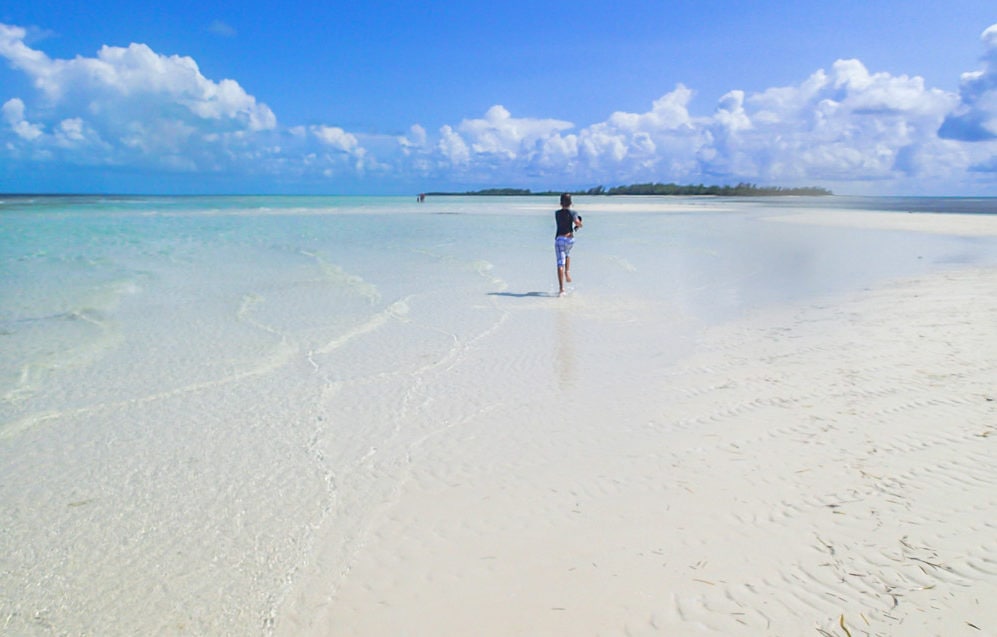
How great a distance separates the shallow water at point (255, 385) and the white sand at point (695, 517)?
13.7 inches

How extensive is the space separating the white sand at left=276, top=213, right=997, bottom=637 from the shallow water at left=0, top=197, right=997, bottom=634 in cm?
35

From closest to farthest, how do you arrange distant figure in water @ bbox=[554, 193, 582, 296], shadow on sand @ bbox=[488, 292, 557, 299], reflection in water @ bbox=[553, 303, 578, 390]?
reflection in water @ bbox=[553, 303, 578, 390] < shadow on sand @ bbox=[488, 292, 557, 299] < distant figure in water @ bbox=[554, 193, 582, 296]

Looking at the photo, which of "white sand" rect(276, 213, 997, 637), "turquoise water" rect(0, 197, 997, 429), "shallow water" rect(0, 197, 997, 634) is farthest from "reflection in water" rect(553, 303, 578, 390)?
"turquoise water" rect(0, 197, 997, 429)

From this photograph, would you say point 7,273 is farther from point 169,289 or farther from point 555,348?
point 555,348

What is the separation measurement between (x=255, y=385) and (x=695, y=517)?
555cm

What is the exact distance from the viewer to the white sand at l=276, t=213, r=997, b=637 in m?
3.55

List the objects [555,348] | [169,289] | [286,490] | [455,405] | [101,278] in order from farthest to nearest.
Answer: [101,278] < [169,289] < [555,348] < [455,405] < [286,490]

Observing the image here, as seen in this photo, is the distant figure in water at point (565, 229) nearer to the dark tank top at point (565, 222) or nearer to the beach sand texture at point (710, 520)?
the dark tank top at point (565, 222)

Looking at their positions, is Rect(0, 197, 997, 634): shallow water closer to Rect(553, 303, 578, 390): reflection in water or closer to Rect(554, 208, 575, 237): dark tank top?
Rect(553, 303, 578, 390): reflection in water

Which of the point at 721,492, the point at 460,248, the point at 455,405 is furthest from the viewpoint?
the point at 460,248

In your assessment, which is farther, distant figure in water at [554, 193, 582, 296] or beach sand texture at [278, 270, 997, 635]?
distant figure in water at [554, 193, 582, 296]

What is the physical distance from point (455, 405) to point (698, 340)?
4491mm

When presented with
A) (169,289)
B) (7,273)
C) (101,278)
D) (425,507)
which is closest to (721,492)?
(425,507)

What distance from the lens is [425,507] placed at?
16.0 ft
